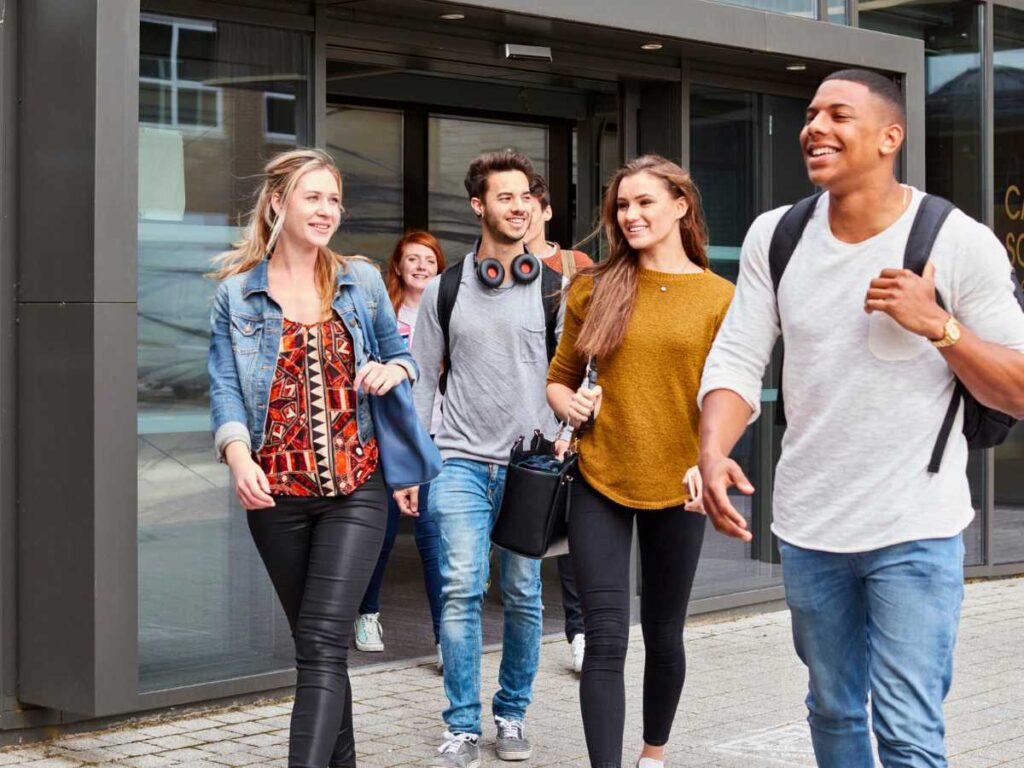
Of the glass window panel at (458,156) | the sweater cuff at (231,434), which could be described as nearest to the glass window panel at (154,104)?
the sweater cuff at (231,434)

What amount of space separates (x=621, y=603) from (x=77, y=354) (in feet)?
6.97

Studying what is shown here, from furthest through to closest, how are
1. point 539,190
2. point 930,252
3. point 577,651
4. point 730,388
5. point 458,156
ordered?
point 458,156 → point 577,651 → point 539,190 → point 730,388 → point 930,252

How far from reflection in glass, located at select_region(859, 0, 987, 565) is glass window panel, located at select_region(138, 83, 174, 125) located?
5269 mm

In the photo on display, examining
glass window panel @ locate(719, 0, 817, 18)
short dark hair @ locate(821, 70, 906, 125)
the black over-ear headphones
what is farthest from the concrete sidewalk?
glass window panel @ locate(719, 0, 817, 18)

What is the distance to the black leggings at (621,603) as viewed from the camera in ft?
16.7

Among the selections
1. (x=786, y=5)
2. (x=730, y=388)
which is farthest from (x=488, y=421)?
(x=786, y=5)

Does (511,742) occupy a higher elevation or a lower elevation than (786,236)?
lower

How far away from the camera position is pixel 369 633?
26.1 feet

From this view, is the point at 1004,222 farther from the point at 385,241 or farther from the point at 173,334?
the point at 173,334

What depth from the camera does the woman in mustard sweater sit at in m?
5.14

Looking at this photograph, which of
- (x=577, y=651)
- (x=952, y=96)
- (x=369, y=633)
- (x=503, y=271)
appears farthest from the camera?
(x=952, y=96)

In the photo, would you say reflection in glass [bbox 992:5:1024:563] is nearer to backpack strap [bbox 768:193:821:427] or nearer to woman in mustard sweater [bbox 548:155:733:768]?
woman in mustard sweater [bbox 548:155:733:768]

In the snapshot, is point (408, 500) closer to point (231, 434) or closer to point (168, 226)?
point (231, 434)

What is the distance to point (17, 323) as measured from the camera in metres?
6.15
